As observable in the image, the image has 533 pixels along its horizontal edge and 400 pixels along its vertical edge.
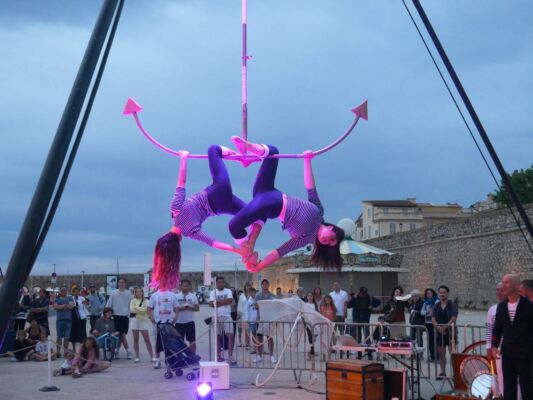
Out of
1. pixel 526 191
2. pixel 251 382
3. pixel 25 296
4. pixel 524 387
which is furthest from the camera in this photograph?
pixel 526 191

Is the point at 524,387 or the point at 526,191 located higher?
the point at 526,191

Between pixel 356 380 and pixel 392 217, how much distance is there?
73.8 m

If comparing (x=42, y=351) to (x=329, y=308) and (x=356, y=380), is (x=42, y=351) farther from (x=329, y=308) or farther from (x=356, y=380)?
(x=356, y=380)

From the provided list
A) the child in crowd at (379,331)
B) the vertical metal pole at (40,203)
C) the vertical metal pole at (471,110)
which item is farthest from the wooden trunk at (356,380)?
the vertical metal pole at (40,203)

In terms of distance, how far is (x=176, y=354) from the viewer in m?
11.2

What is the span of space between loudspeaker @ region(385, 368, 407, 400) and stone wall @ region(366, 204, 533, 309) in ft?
67.8

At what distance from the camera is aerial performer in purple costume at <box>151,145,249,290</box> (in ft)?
24.0

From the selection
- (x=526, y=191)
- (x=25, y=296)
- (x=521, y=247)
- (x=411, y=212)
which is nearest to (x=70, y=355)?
(x=25, y=296)

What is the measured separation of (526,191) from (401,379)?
54.8 metres

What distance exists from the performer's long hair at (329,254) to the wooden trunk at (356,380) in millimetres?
1421

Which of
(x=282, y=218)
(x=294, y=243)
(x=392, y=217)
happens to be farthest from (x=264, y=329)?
(x=392, y=217)

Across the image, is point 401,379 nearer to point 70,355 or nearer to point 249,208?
point 249,208

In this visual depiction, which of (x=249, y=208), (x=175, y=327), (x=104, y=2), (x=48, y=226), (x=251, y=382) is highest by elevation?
(x=104, y=2)

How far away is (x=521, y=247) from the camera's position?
29.6 metres
